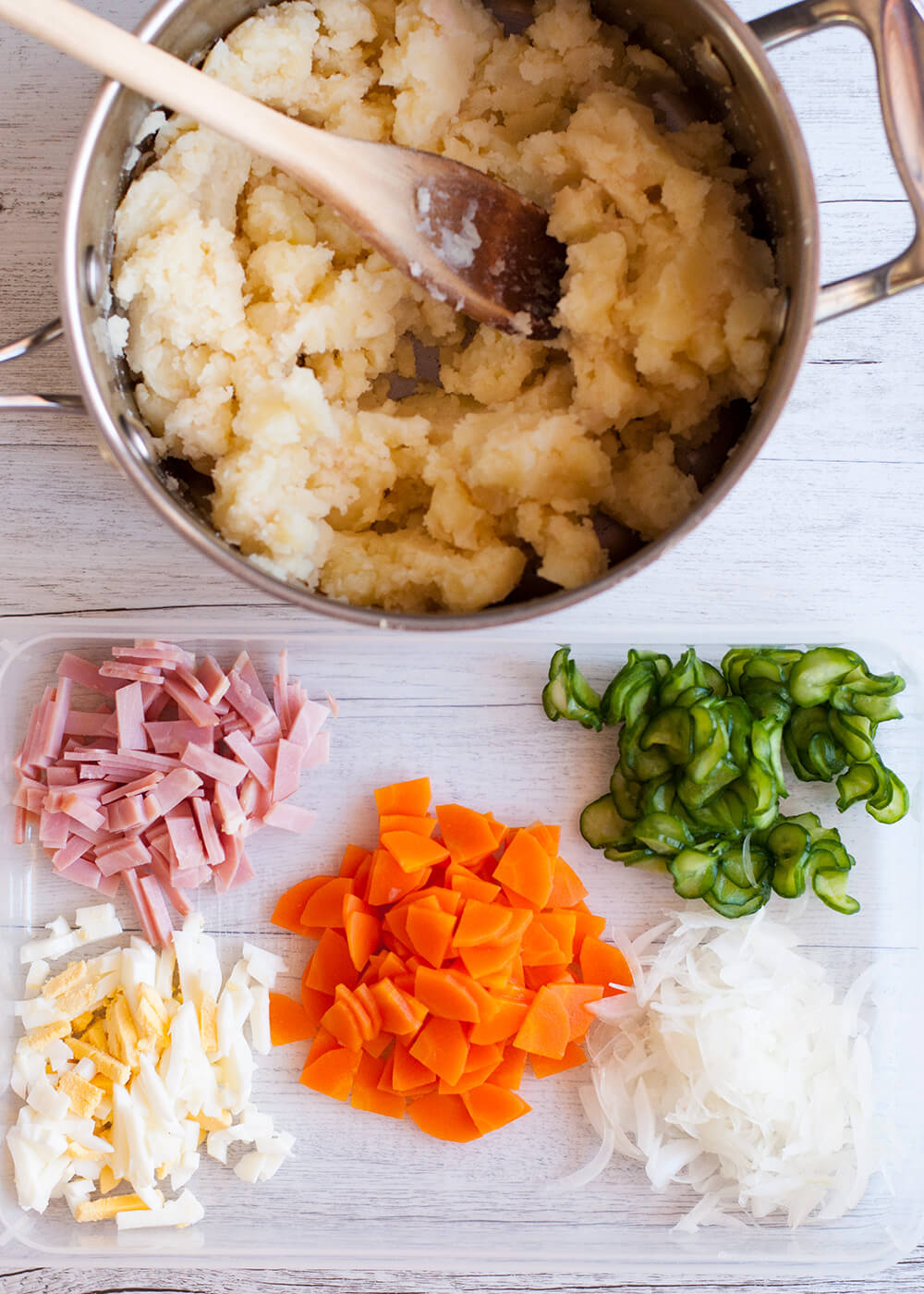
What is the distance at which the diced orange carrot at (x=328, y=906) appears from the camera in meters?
1.33

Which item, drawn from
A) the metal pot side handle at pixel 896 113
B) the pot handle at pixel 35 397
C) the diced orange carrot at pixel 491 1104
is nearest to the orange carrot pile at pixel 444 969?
the diced orange carrot at pixel 491 1104

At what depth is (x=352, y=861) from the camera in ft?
4.44

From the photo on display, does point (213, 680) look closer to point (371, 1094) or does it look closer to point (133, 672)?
point (133, 672)

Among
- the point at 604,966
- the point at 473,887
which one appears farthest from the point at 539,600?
the point at 604,966

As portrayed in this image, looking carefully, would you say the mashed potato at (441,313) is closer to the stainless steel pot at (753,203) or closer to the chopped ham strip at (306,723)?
the stainless steel pot at (753,203)

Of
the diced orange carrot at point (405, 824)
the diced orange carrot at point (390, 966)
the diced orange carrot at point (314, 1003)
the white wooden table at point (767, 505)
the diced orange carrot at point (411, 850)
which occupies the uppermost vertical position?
the white wooden table at point (767, 505)

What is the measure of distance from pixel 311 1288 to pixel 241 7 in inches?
60.4

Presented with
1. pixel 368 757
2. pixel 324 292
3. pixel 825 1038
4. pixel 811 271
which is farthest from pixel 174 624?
pixel 825 1038

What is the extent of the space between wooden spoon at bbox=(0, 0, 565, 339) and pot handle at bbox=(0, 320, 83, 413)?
249mm

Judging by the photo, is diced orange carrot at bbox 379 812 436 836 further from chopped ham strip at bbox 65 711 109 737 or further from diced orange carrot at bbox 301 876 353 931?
chopped ham strip at bbox 65 711 109 737

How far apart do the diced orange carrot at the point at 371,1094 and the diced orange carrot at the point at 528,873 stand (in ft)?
0.96

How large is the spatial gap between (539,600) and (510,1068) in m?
0.68

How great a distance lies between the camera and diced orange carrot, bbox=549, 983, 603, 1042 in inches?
50.9

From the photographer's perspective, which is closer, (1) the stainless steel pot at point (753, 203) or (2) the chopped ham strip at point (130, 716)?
(1) the stainless steel pot at point (753, 203)
